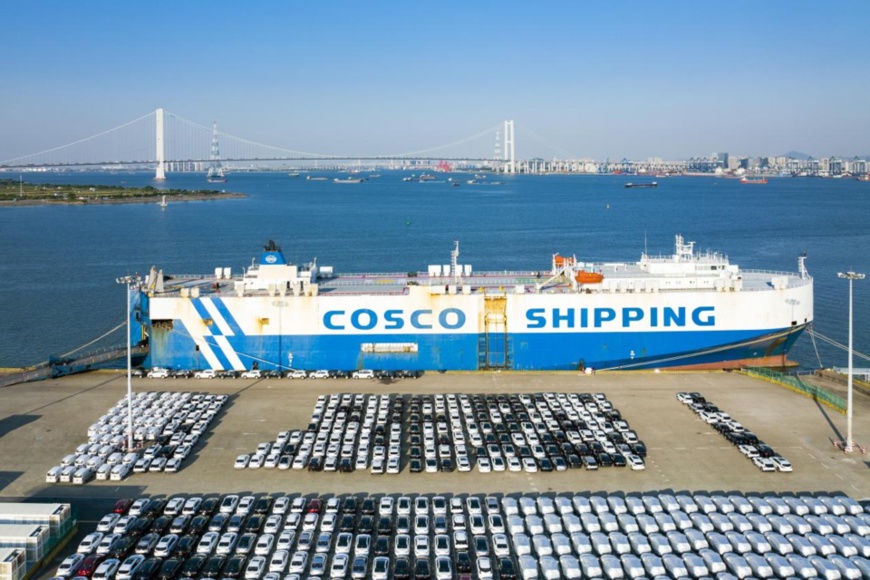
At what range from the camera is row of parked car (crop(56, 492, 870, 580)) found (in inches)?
607

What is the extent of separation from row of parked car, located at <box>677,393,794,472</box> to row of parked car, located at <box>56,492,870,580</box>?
1897mm

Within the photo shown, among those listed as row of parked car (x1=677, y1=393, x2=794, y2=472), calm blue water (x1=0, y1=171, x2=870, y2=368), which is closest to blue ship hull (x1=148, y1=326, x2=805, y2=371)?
row of parked car (x1=677, y1=393, x2=794, y2=472)

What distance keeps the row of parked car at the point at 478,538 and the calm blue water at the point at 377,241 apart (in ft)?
75.1

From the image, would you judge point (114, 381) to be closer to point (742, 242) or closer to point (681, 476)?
point (681, 476)

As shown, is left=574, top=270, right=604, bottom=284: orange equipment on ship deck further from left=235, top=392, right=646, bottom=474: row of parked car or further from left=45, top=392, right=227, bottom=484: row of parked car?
left=45, top=392, right=227, bottom=484: row of parked car

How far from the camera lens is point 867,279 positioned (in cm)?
5638

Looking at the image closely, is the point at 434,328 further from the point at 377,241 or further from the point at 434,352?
the point at 377,241

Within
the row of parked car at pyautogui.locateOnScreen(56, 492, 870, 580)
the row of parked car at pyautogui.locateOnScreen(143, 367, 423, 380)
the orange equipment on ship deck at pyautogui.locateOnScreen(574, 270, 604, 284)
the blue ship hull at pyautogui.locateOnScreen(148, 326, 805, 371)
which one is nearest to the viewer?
the row of parked car at pyautogui.locateOnScreen(56, 492, 870, 580)

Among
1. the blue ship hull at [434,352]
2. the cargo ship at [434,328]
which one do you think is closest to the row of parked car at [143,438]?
the blue ship hull at [434,352]

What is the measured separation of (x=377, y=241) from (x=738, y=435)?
57.7m

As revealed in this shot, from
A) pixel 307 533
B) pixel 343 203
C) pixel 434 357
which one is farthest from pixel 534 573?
pixel 343 203

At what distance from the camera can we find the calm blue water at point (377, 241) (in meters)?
45.9

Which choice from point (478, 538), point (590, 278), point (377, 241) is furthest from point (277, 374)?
point (377, 241)

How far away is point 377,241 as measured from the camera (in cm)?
7769
